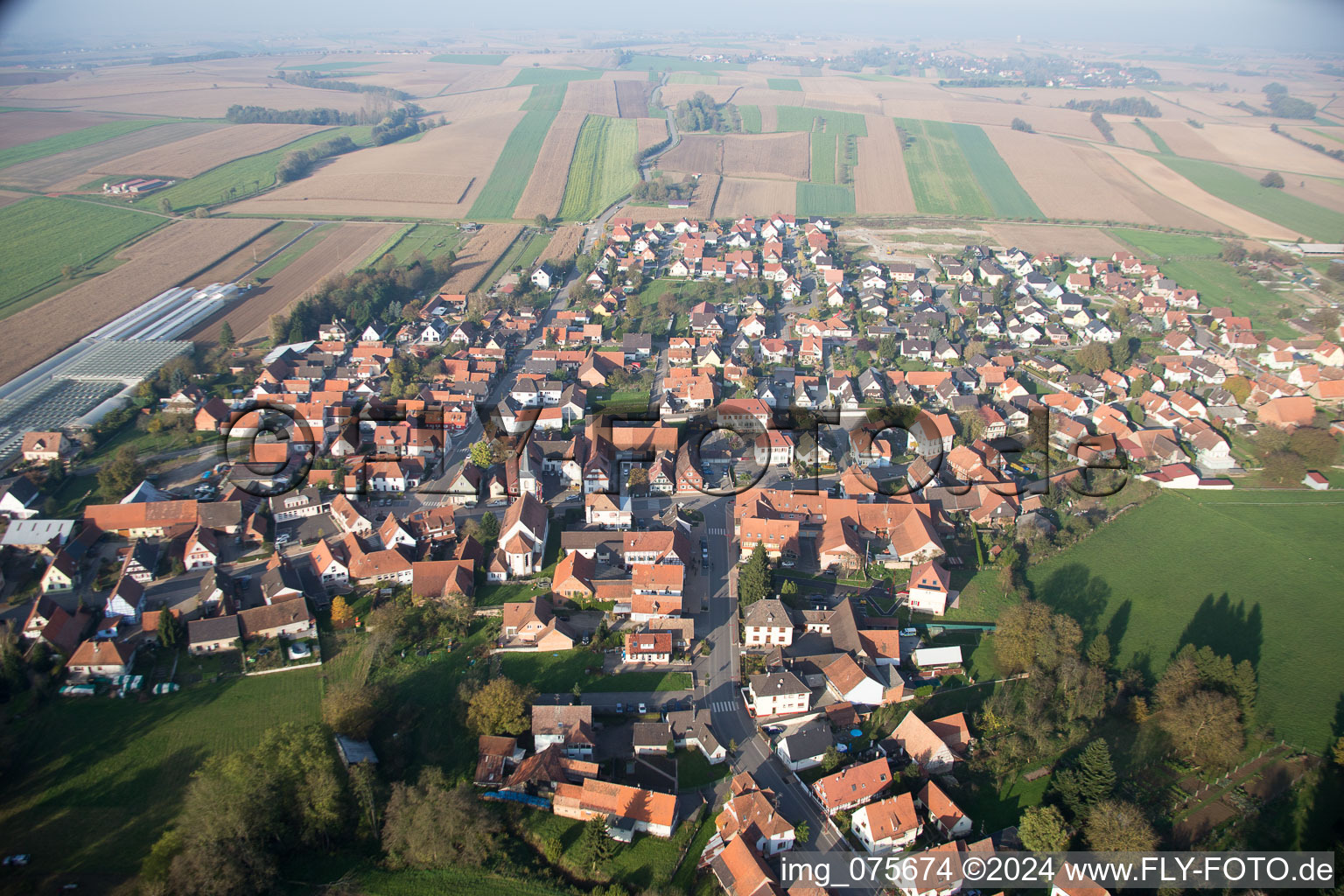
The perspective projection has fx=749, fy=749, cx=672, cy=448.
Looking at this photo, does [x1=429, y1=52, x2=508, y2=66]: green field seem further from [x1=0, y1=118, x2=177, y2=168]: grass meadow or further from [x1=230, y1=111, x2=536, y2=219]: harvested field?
[x1=230, y1=111, x2=536, y2=219]: harvested field

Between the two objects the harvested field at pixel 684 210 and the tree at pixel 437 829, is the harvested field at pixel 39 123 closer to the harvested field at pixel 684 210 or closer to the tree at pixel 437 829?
the harvested field at pixel 684 210

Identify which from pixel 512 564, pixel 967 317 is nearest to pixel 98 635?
pixel 512 564

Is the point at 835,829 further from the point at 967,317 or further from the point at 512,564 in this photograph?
the point at 967,317

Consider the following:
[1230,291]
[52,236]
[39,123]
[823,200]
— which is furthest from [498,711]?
[39,123]

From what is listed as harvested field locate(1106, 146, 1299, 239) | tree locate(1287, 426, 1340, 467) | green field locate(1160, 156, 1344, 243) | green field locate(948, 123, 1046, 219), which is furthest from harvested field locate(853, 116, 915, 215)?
tree locate(1287, 426, 1340, 467)

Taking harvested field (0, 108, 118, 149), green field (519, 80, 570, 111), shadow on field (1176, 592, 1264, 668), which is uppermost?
green field (519, 80, 570, 111)

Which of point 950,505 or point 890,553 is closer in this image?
point 890,553

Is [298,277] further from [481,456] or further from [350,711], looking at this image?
[350,711]
